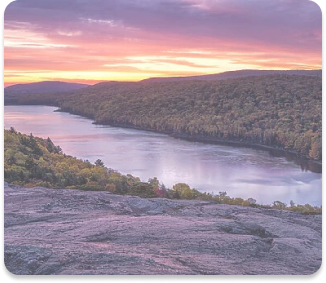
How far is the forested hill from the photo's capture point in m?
34.1

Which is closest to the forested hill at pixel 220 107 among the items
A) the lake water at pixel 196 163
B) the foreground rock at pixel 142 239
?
the lake water at pixel 196 163

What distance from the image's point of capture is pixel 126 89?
51.9 m

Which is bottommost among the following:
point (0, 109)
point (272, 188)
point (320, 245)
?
point (272, 188)

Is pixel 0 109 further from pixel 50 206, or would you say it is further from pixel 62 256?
pixel 50 206

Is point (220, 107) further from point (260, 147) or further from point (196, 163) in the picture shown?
point (196, 163)

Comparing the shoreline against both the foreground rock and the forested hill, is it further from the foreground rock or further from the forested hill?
the foreground rock

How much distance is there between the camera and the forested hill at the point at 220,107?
34.1m

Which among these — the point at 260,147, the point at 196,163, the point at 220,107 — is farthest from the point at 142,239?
the point at 220,107

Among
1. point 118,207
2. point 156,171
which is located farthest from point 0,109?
point 156,171

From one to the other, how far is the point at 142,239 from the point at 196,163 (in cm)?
1836

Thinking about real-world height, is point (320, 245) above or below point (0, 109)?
below

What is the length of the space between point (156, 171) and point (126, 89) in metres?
32.8

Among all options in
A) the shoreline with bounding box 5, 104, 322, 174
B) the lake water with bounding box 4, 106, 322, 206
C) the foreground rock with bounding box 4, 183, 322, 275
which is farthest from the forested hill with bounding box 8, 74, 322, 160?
the foreground rock with bounding box 4, 183, 322, 275

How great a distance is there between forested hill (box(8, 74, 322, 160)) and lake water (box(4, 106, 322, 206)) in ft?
12.3
